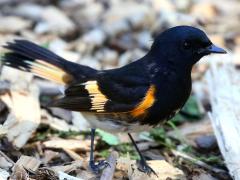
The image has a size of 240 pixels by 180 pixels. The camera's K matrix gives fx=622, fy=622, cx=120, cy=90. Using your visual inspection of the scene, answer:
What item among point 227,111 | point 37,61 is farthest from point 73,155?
point 227,111

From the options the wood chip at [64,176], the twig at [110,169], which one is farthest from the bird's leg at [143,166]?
the wood chip at [64,176]

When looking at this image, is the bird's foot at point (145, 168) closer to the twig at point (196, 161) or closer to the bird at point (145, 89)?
the bird at point (145, 89)

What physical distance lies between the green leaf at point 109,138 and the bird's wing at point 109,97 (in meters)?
0.51

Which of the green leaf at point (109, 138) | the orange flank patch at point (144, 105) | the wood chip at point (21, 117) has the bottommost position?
the green leaf at point (109, 138)

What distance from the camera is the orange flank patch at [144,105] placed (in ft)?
14.1

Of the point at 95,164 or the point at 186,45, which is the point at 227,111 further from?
the point at 95,164

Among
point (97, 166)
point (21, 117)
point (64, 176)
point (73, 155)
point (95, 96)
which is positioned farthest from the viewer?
point (21, 117)

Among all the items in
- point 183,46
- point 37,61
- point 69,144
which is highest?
point 183,46

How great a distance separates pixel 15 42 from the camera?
17.2 feet

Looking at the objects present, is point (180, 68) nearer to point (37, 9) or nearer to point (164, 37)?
point (164, 37)

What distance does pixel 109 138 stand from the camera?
16.5 ft

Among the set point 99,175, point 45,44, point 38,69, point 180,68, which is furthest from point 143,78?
point 45,44

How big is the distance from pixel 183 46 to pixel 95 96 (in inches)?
29.4

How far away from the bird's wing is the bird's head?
0.26 meters
